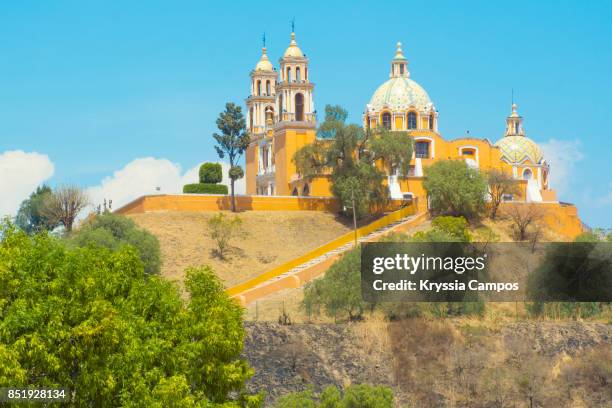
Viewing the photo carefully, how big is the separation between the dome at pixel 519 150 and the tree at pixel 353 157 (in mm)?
18239

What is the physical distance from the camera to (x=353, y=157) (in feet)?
197

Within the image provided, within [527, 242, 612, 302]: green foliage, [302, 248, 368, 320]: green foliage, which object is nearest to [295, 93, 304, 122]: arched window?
[527, 242, 612, 302]: green foliage

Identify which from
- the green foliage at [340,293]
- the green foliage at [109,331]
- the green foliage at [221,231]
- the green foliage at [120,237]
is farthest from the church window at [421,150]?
the green foliage at [109,331]

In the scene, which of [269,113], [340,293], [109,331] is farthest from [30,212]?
[109,331]

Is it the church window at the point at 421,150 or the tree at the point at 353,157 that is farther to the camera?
the church window at the point at 421,150

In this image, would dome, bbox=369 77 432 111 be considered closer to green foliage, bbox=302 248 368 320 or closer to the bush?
the bush

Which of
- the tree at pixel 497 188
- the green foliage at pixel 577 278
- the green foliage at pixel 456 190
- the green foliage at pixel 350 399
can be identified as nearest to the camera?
the green foliage at pixel 350 399

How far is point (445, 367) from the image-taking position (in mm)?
39031

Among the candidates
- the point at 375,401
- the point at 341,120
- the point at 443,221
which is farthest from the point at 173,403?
the point at 341,120

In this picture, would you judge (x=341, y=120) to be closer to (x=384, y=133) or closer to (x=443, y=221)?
(x=384, y=133)

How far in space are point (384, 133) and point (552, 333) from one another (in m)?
21.3

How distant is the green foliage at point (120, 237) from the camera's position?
49.4 meters

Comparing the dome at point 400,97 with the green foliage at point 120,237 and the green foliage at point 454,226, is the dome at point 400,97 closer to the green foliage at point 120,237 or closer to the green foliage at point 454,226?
the green foliage at point 454,226

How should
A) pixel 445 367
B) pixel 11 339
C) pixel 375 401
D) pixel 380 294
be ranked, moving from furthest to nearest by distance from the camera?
pixel 380 294
pixel 445 367
pixel 375 401
pixel 11 339
